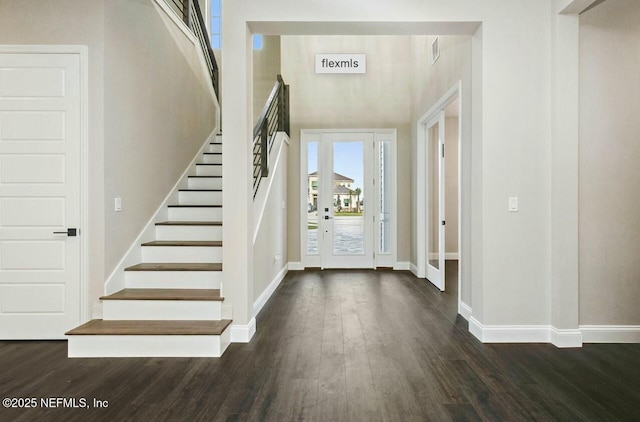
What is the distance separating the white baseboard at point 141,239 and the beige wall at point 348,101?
7.03 feet

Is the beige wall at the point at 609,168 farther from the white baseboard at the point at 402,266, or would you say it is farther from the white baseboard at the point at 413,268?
the white baseboard at the point at 402,266

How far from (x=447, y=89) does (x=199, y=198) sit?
3244mm

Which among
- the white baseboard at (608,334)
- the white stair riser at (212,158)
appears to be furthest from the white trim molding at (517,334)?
the white stair riser at (212,158)

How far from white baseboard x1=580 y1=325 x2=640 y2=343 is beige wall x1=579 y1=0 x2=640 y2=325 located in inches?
2.0

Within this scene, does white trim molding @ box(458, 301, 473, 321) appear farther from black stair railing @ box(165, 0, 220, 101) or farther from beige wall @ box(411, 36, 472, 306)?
black stair railing @ box(165, 0, 220, 101)

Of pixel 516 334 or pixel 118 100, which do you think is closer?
pixel 516 334

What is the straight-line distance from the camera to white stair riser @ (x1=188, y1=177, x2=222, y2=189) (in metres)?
5.12

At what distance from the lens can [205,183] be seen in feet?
16.9

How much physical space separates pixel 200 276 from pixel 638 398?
3.27 meters

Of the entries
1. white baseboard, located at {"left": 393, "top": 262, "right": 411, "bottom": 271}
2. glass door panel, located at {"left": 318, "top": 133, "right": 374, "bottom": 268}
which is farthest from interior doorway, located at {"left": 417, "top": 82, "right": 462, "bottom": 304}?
glass door panel, located at {"left": 318, "top": 133, "right": 374, "bottom": 268}

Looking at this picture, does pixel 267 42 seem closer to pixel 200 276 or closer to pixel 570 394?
Result: pixel 200 276

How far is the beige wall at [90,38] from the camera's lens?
10.9 feet

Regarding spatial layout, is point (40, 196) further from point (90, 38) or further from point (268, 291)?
point (268, 291)

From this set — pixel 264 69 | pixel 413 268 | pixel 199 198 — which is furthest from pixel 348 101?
pixel 199 198
